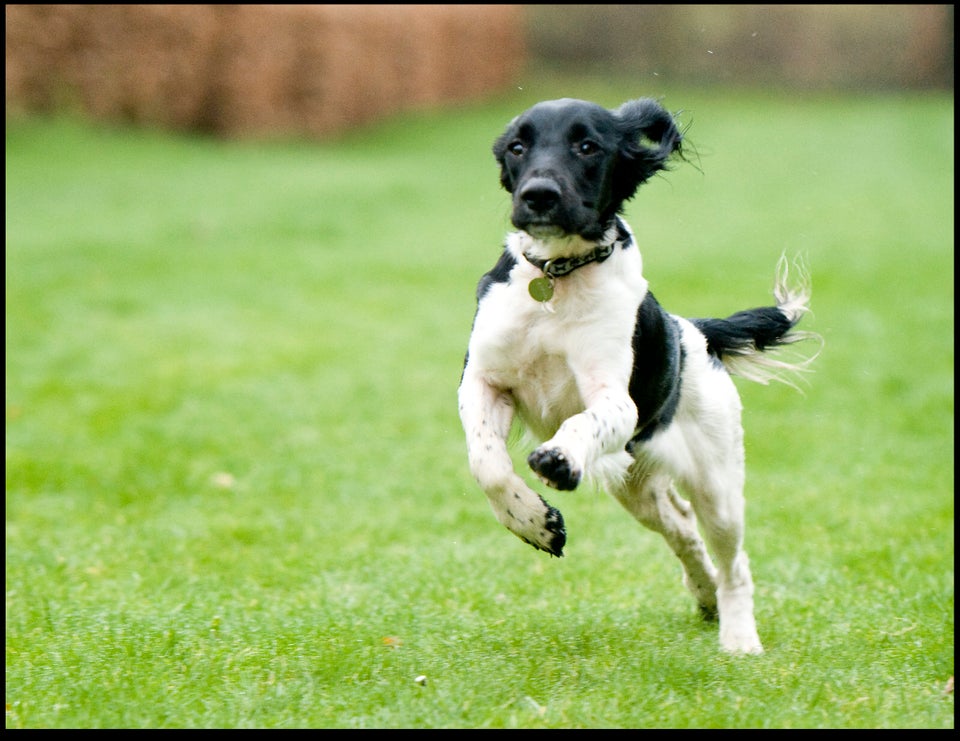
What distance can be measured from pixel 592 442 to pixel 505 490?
0.94ft

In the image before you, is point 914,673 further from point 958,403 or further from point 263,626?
point 958,403

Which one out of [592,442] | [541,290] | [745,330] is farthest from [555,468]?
[745,330]

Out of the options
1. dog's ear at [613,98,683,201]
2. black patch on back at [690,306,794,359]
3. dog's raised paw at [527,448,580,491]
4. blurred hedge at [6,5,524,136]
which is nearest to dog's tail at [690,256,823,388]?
black patch on back at [690,306,794,359]

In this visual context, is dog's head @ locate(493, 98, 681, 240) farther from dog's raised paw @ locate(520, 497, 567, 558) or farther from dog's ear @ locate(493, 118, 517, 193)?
dog's raised paw @ locate(520, 497, 567, 558)

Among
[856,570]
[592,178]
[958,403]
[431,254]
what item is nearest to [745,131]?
[431,254]

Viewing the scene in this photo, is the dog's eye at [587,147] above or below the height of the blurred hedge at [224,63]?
above

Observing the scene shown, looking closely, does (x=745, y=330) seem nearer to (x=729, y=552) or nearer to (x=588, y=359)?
(x=729, y=552)

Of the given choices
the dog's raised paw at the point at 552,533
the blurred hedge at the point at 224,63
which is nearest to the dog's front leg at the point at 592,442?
the dog's raised paw at the point at 552,533

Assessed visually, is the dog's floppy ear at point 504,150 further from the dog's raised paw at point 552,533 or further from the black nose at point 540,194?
the dog's raised paw at point 552,533

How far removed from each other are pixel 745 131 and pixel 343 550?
22625mm

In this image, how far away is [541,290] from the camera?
3967 mm

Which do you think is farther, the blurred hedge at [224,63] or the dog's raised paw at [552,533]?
the blurred hedge at [224,63]

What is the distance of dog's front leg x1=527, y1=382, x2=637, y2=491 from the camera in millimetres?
3504

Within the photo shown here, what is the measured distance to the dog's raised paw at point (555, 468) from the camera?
3496 mm
